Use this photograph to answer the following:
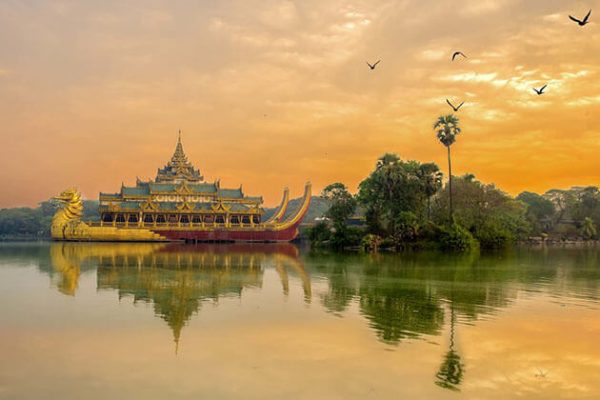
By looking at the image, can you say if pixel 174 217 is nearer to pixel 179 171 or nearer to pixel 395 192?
pixel 179 171

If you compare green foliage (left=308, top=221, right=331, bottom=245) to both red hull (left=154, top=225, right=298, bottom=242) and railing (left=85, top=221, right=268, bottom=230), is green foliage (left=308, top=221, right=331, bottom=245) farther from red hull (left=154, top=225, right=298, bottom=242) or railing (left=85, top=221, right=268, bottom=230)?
railing (left=85, top=221, right=268, bottom=230)

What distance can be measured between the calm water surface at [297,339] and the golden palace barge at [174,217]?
1512 inches

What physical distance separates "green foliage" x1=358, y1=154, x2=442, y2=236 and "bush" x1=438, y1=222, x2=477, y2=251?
8.67ft

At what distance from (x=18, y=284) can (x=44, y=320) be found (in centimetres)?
751

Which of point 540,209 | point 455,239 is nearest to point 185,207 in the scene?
point 455,239

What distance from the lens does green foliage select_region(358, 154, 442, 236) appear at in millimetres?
45969

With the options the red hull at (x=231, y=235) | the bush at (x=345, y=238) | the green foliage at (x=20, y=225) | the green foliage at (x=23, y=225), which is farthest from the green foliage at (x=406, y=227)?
the green foliage at (x=20, y=225)

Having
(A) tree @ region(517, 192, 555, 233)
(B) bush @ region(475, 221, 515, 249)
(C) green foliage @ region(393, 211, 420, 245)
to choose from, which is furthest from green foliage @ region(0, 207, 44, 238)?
(A) tree @ region(517, 192, 555, 233)

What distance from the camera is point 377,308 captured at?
13969 mm

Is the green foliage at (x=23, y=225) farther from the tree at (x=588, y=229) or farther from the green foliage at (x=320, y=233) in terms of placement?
the tree at (x=588, y=229)

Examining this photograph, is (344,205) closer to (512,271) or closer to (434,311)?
(512,271)

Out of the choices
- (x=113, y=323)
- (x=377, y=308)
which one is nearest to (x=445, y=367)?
(x=377, y=308)

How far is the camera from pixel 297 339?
411 inches

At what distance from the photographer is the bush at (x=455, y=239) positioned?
141 ft
